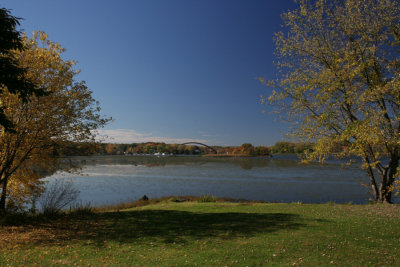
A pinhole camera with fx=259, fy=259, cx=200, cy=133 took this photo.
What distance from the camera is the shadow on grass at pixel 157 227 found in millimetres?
8711

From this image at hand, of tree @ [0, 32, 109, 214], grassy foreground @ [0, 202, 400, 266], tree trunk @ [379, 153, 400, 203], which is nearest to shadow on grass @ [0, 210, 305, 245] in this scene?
grassy foreground @ [0, 202, 400, 266]

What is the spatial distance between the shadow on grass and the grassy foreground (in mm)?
34

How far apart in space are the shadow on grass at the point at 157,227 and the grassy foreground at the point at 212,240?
0.03 meters

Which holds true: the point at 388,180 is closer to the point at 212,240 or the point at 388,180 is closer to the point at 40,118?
the point at 212,240

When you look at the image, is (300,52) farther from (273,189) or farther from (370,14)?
(273,189)

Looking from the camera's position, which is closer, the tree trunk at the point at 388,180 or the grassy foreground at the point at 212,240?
the grassy foreground at the point at 212,240

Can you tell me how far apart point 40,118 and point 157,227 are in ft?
24.1

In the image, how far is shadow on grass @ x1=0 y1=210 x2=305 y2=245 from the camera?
8.71m

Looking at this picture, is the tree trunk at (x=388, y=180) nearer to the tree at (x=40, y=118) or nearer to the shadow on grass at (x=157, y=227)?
the shadow on grass at (x=157, y=227)

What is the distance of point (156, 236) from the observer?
8.89 m

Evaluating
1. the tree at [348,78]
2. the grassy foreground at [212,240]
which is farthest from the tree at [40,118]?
the tree at [348,78]

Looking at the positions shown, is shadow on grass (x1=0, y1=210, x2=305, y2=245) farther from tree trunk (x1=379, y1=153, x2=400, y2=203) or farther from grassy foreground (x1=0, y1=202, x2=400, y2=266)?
tree trunk (x1=379, y1=153, x2=400, y2=203)

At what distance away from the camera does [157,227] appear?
33.5 ft

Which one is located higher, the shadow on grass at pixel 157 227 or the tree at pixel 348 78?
the tree at pixel 348 78
